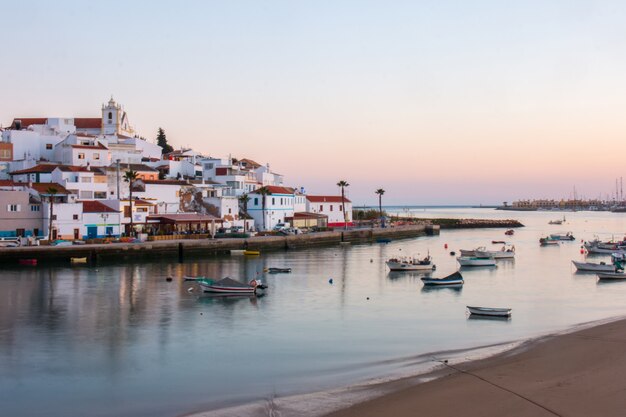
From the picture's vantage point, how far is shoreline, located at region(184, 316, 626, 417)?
14773 mm

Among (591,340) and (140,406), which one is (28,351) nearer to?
(140,406)

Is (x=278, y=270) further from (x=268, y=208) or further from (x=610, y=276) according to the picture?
(x=268, y=208)

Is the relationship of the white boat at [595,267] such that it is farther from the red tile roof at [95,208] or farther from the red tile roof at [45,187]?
the red tile roof at [45,187]

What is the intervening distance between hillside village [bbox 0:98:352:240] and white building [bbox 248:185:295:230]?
127 mm

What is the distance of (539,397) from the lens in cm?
1514

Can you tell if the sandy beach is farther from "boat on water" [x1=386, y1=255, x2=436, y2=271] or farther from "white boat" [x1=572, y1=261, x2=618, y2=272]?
"boat on water" [x1=386, y1=255, x2=436, y2=271]

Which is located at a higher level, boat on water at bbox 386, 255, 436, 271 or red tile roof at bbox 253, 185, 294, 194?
red tile roof at bbox 253, 185, 294, 194

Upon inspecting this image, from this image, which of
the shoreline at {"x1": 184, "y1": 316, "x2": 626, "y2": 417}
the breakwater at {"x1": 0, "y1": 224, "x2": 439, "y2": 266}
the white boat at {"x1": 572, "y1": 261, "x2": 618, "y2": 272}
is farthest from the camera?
the breakwater at {"x1": 0, "y1": 224, "x2": 439, "y2": 266}

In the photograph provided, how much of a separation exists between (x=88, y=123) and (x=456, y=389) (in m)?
93.1

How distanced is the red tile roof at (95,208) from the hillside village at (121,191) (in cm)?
10

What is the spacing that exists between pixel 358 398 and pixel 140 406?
218 inches

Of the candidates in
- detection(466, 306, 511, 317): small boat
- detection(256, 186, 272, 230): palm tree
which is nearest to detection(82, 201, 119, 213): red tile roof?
detection(256, 186, 272, 230): palm tree

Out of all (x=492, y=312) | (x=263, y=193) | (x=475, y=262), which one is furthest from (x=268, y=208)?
(x=492, y=312)

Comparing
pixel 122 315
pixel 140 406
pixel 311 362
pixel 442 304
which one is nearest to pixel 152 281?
pixel 122 315
